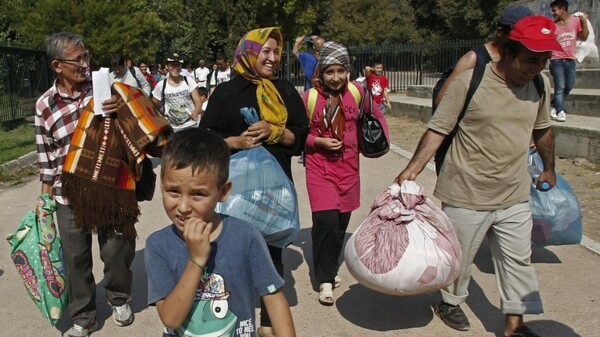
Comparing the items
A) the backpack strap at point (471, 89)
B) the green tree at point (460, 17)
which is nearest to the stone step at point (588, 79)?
the backpack strap at point (471, 89)

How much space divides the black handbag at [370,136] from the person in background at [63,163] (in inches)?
69.9

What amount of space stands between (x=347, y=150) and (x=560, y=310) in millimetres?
1843

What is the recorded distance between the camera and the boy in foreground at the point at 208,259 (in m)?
2.01

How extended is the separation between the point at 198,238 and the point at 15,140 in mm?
12833

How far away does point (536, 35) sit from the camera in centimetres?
326

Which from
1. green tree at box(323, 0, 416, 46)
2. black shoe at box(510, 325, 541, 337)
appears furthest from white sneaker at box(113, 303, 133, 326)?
green tree at box(323, 0, 416, 46)

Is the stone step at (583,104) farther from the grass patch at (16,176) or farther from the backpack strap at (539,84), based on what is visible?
the grass patch at (16,176)

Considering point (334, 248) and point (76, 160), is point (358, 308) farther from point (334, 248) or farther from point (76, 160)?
point (76, 160)

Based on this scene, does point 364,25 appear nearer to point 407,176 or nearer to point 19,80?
point 19,80

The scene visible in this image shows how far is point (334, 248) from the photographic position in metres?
4.55

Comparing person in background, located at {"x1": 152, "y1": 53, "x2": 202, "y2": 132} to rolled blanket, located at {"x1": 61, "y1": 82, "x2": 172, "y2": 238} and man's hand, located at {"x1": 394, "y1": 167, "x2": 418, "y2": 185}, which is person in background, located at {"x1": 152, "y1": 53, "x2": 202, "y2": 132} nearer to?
rolled blanket, located at {"x1": 61, "y1": 82, "x2": 172, "y2": 238}

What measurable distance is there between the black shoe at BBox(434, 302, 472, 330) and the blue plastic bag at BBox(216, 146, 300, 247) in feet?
3.99

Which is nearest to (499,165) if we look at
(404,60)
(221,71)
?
(221,71)

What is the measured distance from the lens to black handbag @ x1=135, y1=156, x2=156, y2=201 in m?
4.11
